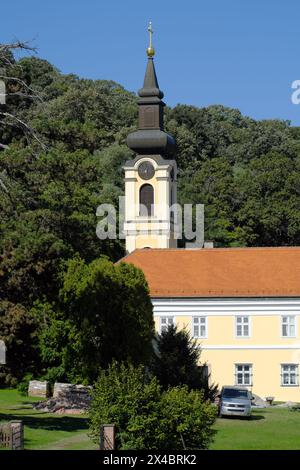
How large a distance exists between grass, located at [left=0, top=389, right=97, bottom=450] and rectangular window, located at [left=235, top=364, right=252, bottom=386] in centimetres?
1150

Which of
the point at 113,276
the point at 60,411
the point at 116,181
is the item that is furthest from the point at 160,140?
the point at 60,411

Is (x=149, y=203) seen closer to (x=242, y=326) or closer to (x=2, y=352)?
(x=242, y=326)

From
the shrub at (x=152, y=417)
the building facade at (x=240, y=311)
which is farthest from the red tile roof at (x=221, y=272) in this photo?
the shrub at (x=152, y=417)

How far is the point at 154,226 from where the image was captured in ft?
248

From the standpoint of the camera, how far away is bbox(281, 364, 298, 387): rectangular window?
5769 cm

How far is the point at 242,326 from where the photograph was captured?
58531 millimetres

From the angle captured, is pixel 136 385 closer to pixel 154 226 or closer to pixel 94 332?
pixel 94 332

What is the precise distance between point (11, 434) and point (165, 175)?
48975 mm

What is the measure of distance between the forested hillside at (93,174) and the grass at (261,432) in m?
8.06

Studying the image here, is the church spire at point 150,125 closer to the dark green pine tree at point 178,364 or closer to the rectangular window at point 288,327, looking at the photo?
the rectangular window at point 288,327

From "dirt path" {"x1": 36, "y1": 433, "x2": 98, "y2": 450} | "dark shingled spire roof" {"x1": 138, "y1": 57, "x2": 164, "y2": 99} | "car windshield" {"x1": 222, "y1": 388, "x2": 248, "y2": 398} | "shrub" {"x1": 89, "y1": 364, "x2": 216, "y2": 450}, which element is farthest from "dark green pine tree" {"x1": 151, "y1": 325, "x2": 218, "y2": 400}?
"dark shingled spire roof" {"x1": 138, "y1": 57, "x2": 164, "y2": 99}

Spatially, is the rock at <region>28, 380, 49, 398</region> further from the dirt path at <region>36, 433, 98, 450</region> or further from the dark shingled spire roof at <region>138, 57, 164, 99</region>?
the dark shingled spire roof at <region>138, 57, 164, 99</region>
